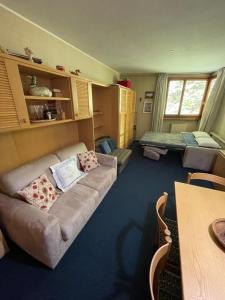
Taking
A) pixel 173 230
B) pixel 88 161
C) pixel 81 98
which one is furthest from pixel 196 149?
pixel 81 98

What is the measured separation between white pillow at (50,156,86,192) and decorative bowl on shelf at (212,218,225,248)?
171cm

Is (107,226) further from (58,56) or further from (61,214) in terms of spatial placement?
(58,56)

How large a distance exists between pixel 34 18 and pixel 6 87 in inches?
38.2

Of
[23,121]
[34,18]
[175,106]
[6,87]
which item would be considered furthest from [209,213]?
[175,106]

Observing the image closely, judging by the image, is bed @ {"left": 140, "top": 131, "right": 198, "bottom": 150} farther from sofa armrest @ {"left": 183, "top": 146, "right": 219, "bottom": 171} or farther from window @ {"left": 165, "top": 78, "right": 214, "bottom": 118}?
window @ {"left": 165, "top": 78, "right": 214, "bottom": 118}

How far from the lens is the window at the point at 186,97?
4.81 m

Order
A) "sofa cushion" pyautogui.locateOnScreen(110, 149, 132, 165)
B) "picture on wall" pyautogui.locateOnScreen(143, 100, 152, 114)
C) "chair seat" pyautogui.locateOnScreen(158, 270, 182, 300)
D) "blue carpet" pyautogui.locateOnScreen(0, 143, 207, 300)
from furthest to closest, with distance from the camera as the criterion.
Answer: "picture on wall" pyautogui.locateOnScreen(143, 100, 152, 114) → "sofa cushion" pyautogui.locateOnScreen(110, 149, 132, 165) → "blue carpet" pyautogui.locateOnScreen(0, 143, 207, 300) → "chair seat" pyautogui.locateOnScreen(158, 270, 182, 300)

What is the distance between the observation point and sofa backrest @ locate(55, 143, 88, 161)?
224 centimetres

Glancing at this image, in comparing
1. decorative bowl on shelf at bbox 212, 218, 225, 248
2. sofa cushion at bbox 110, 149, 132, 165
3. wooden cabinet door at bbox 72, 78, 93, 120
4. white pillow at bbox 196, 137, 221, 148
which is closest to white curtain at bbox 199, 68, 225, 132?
white pillow at bbox 196, 137, 221, 148

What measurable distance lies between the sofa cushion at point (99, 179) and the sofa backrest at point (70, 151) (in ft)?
1.47

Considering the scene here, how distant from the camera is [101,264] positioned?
1.49 m

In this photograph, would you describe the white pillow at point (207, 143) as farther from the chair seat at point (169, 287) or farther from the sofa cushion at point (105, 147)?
the chair seat at point (169, 287)

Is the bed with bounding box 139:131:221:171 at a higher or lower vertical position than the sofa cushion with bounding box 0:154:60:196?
lower

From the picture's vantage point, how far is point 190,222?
112 cm
